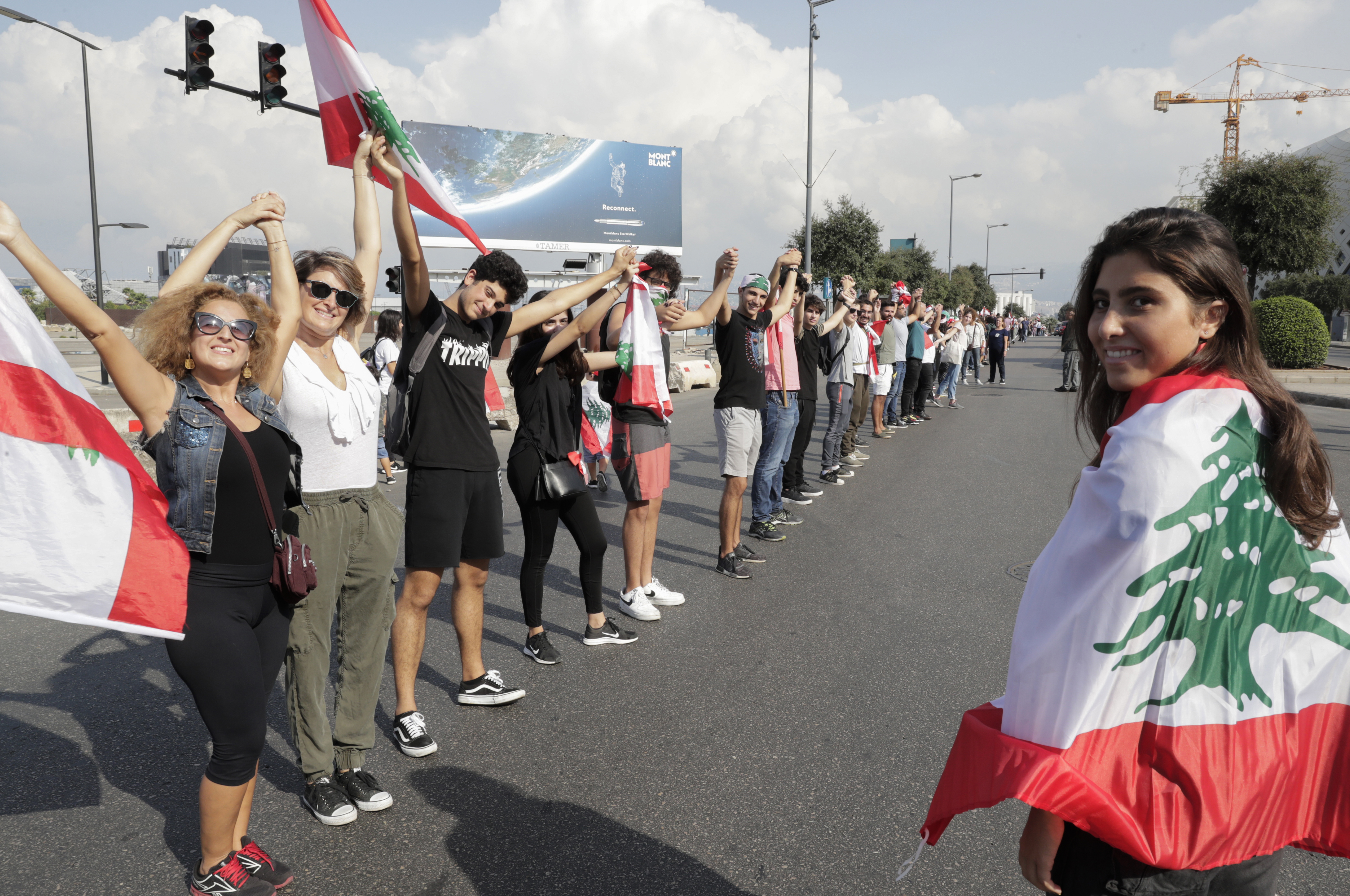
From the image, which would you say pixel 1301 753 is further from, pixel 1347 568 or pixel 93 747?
pixel 93 747

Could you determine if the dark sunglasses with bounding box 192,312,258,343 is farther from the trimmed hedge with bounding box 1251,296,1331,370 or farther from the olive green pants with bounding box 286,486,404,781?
the trimmed hedge with bounding box 1251,296,1331,370

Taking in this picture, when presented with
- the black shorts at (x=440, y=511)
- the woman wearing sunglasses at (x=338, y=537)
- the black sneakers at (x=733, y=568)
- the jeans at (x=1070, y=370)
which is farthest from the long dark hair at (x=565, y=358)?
the jeans at (x=1070, y=370)

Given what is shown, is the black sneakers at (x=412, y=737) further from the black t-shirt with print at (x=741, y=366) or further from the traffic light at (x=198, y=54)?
the traffic light at (x=198, y=54)

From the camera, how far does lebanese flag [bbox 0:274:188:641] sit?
2053 mm

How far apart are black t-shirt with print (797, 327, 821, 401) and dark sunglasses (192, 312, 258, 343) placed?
5766 mm

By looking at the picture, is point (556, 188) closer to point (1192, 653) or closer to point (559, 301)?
point (559, 301)

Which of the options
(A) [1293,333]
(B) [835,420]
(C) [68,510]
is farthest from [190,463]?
(A) [1293,333]

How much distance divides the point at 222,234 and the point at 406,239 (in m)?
0.62

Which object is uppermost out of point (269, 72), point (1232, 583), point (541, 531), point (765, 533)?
point (269, 72)

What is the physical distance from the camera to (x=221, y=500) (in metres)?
2.43

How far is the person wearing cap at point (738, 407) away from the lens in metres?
5.97

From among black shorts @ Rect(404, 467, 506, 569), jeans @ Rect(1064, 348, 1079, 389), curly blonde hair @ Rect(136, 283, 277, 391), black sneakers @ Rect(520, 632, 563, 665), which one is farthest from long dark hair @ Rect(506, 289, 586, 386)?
jeans @ Rect(1064, 348, 1079, 389)

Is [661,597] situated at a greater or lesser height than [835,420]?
lesser

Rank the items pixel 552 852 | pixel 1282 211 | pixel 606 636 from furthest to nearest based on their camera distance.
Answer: pixel 1282 211 < pixel 606 636 < pixel 552 852
